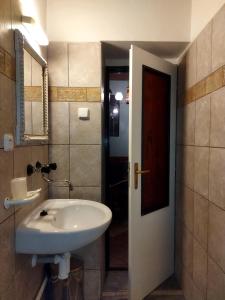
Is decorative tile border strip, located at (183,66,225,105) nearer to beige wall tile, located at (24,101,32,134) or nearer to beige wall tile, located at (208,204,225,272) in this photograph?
beige wall tile, located at (208,204,225,272)

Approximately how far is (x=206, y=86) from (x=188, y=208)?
0.86 meters

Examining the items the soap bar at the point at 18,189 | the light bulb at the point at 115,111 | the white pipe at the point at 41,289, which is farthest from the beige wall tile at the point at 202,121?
the light bulb at the point at 115,111

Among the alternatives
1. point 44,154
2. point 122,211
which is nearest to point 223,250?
point 44,154

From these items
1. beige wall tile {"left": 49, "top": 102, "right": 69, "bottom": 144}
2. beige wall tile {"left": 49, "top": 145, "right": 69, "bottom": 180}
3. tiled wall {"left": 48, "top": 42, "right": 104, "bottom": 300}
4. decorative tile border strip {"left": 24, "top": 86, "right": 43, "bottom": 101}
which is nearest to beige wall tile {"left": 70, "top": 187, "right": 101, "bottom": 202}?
tiled wall {"left": 48, "top": 42, "right": 104, "bottom": 300}

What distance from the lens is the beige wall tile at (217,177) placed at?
1189 mm

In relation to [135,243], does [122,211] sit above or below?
below

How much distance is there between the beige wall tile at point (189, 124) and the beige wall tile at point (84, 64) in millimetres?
697

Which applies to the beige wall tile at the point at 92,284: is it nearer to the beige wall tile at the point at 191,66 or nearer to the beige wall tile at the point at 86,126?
the beige wall tile at the point at 86,126

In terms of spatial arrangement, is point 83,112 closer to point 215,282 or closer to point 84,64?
point 84,64

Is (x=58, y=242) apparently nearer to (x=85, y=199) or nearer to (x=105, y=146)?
(x=85, y=199)

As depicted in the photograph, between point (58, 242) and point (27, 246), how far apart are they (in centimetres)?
16

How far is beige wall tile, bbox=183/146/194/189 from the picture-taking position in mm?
1624

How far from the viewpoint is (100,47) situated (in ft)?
5.74

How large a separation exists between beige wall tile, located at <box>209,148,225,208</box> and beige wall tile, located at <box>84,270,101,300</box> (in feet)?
3.49
